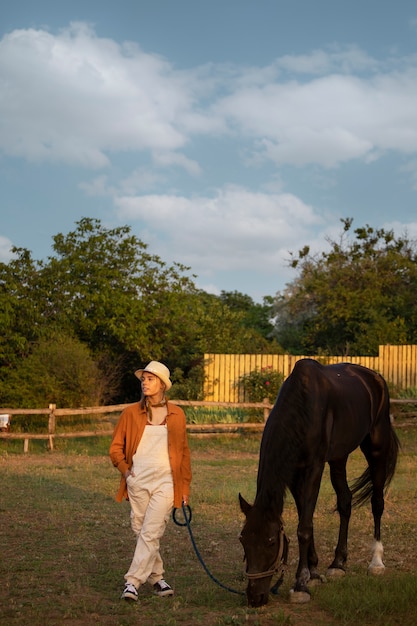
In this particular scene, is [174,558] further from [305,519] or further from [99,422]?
[99,422]

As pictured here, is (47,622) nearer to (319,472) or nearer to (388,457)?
(319,472)

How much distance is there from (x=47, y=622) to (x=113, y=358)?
1691 cm

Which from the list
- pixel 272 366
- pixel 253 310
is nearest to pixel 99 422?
pixel 272 366

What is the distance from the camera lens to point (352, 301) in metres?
25.8

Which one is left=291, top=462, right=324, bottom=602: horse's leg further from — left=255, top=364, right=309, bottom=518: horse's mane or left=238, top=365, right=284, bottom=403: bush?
left=238, top=365, right=284, bottom=403: bush

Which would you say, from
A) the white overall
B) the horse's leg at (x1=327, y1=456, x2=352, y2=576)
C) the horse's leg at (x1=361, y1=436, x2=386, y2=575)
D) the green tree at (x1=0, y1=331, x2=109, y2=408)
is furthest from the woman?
the green tree at (x1=0, y1=331, x2=109, y2=408)

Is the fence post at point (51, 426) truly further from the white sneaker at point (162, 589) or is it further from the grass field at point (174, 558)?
the white sneaker at point (162, 589)

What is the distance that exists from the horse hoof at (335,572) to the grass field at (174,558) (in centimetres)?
11

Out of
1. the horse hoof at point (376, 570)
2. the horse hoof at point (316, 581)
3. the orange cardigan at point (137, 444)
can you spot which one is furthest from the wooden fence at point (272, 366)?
the orange cardigan at point (137, 444)

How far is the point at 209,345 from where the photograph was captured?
22484mm

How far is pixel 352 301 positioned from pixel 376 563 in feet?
64.8

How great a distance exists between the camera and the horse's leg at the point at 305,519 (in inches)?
218

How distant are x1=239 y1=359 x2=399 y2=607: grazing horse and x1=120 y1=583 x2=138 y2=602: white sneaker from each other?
2.77 ft

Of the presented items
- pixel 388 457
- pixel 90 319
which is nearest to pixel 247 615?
pixel 388 457
